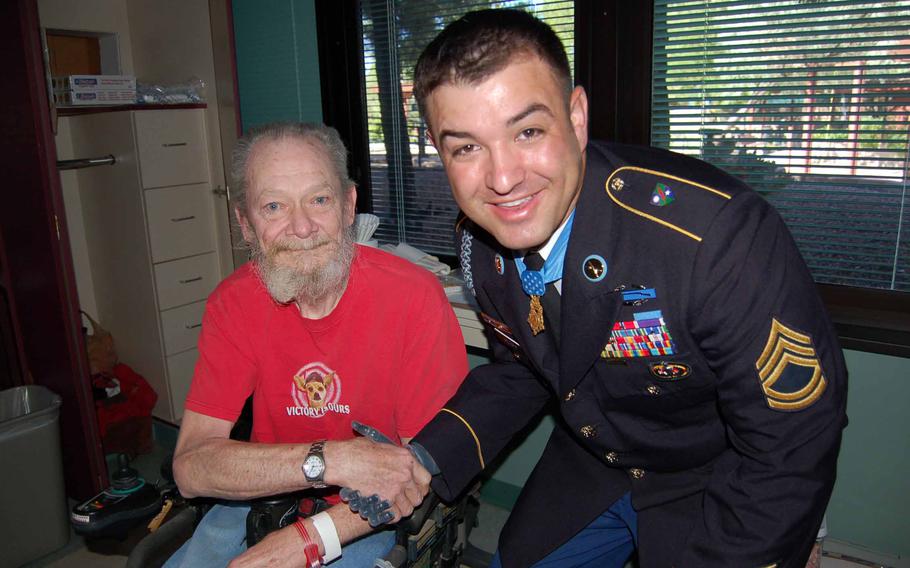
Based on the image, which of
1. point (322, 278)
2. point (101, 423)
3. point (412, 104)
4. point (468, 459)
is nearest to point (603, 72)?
point (412, 104)

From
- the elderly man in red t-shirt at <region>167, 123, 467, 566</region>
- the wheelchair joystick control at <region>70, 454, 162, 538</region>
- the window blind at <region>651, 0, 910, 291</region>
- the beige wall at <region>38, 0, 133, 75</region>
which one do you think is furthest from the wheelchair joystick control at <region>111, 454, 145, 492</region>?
the beige wall at <region>38, 0, 133, 75</region>

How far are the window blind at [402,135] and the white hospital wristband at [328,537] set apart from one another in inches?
69.9

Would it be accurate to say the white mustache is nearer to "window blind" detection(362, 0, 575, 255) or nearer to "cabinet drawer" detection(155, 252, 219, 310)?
"window blind" detection(362, 0, 575, 255)

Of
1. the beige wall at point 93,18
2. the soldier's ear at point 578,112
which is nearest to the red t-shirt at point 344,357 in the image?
the soldier's ear at point 578,112

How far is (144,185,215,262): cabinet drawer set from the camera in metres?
3.29

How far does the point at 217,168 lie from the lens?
11.4 ft

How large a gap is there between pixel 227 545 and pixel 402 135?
2042 mm

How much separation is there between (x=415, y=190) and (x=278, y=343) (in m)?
1.60

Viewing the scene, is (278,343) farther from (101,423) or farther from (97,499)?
(101,423)

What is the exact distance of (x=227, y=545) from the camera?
1666 millimetres

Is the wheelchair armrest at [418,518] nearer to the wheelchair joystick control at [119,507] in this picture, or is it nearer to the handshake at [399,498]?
the handshake at [399,498]

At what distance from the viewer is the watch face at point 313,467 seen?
4.90 feet

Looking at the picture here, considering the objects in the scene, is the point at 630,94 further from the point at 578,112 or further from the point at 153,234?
the point at 153,234

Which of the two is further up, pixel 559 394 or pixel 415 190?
pixel 415 190
